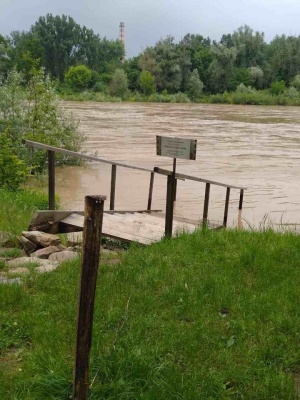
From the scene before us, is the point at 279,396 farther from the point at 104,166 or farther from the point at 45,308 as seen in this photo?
the point at 104,166

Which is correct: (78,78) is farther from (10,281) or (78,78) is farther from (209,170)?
(10,281)

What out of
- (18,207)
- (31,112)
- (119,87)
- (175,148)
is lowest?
(119,87)

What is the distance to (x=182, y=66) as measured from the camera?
78.4 metres

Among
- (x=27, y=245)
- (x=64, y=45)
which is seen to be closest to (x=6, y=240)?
(x=27, y=245)

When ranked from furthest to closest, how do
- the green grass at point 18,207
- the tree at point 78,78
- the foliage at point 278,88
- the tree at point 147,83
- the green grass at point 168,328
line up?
1. the tree at point 78,78
2. the foliage at point 278,88
3. the tree at point 147,83
4. the green grass at point 18,207
5. the green grass at point 168,328

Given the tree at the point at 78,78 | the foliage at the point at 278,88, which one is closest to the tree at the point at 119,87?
the tree at the point at 78,78

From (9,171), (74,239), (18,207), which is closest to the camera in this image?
(74,239)

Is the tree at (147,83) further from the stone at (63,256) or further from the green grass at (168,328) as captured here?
the green grass at (168,328)

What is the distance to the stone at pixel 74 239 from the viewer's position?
23.5 ft

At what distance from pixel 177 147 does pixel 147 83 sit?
66838mm

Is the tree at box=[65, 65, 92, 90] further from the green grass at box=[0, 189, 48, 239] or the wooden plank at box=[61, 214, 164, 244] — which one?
A: the wooden plank at box=[61, 214, 164, 244]

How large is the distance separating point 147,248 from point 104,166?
1379 centimetres

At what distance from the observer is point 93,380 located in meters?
3.21

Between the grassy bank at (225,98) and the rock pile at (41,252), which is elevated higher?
the rock pile at (41,252)
